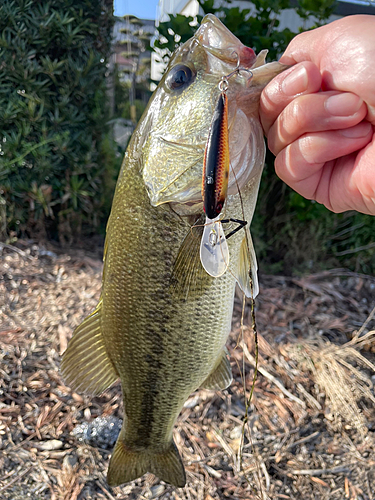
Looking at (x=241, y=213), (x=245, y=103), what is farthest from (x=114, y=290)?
(x=245, y=103)

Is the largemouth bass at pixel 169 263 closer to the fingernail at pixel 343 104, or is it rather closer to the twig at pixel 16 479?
the fingernail at pixel 343 104

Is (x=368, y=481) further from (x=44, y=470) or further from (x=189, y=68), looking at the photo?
(x=189, y=68)

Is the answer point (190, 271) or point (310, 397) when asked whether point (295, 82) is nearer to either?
point (190, 271)

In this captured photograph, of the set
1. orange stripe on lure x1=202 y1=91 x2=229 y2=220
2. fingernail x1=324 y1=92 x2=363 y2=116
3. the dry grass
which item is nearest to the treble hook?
orange stripe on lure x1=202 y1=91 x2=229 y2=220

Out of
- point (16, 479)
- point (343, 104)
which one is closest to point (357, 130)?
point (343, 104)

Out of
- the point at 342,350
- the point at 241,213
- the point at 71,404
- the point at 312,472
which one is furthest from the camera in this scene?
the point at 342,350

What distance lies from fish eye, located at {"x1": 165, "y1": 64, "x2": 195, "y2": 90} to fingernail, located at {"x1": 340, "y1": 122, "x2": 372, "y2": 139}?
0.47 meters

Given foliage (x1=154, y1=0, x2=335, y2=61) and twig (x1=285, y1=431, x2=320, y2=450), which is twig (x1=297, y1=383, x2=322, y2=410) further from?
foliage (x1=154, y1=0, x2=335, y2=61)

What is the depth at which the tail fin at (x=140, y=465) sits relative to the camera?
1.58 meters

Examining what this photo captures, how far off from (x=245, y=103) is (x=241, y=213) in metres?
0.34

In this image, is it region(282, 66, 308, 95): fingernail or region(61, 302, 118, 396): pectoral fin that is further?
region(61, 302, 118, 396): pectoral fin

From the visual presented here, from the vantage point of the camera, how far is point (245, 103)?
1.10 metres

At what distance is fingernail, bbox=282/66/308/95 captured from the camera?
3.24 feet

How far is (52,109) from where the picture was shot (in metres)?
3.79
